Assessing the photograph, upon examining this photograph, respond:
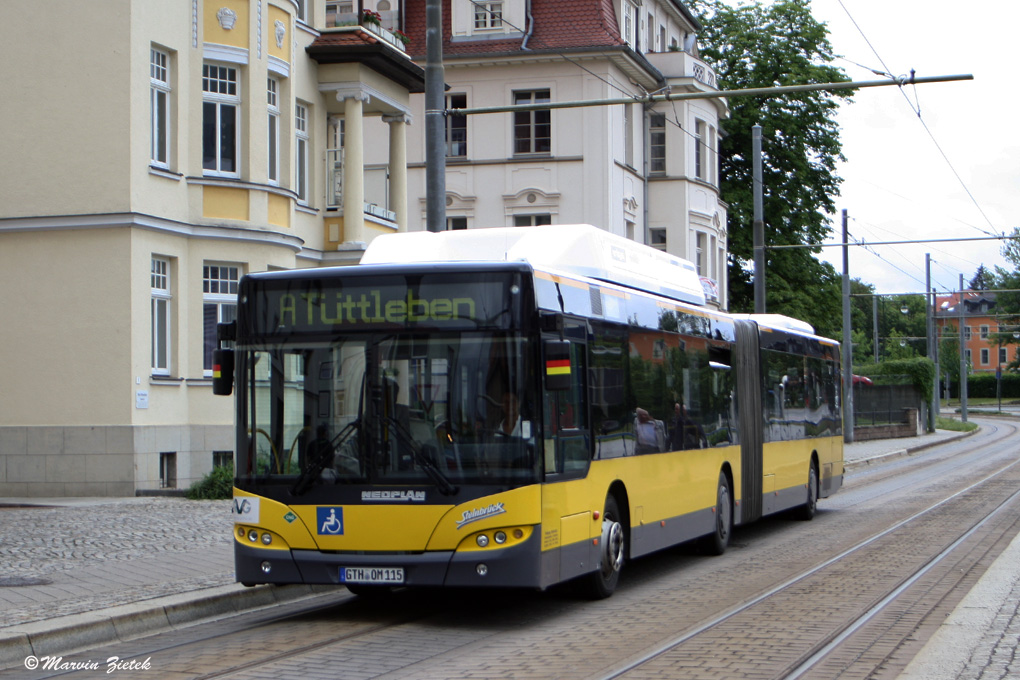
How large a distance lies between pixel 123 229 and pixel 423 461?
13424 mm

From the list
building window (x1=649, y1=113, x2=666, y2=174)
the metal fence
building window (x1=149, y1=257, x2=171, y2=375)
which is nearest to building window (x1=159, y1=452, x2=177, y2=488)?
building window (x1=149, y1=257, x2=171, y2=375)

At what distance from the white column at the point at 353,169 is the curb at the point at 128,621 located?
16.2m

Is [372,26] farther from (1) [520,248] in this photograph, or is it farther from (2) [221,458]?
(1) [520,248]

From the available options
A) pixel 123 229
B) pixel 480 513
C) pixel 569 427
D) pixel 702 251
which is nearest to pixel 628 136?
pixel 702 251

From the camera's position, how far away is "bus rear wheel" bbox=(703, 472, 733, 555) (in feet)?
49.0

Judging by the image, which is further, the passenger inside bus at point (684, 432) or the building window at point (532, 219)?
the building window at point (532, 219)

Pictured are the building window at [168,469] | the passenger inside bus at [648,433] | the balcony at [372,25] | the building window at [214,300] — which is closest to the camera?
the passenger inside bus at [648,433]

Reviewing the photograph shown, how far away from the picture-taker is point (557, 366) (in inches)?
387

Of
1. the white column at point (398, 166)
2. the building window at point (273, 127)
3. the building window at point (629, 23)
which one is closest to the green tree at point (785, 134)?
the building window at point (629, 23)

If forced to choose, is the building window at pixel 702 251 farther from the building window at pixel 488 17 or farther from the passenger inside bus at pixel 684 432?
the passenger inside bus at pixel 684 432

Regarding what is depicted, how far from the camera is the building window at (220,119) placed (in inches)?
932

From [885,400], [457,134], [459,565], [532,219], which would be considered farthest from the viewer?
[885,400]

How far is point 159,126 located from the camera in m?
22.7

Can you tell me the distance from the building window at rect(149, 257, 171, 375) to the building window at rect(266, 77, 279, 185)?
3.10 metres
